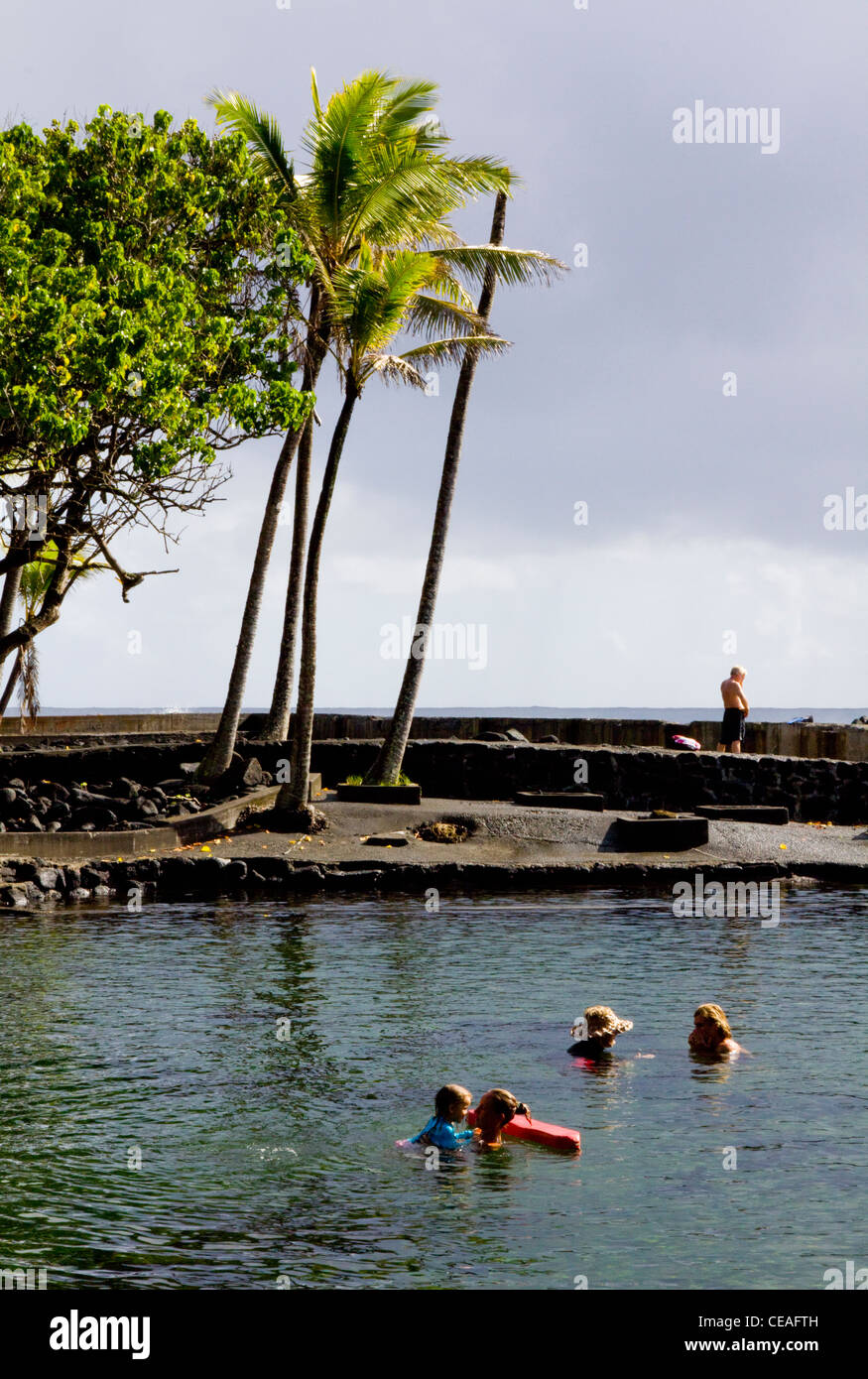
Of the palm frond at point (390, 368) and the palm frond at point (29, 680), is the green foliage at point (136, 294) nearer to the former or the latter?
the palm frond at point (390, 368)

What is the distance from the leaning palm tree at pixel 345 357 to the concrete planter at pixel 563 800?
5245 mm

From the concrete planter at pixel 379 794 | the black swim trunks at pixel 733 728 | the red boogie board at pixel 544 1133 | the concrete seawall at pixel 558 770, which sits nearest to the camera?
the red boogie board at pixel 544 1133

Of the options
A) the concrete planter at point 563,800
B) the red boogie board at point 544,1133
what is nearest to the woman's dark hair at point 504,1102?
the red boogie board at point 544,1133

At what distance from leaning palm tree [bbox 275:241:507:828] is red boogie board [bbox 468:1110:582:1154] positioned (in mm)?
15457

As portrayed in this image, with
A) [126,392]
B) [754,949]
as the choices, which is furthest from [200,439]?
[754,949]

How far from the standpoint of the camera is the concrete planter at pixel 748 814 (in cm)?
2759

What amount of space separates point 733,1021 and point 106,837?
12.7 meters

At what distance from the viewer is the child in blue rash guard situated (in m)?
9.82

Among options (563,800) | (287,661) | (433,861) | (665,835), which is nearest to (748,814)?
(665,835)

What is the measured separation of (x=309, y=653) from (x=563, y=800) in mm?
6547

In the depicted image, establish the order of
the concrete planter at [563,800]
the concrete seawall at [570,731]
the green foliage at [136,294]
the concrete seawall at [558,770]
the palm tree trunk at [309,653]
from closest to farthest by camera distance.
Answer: the green foliage at [136,294] → the palm tree trunk at [309,653] → the concrete planter at [563,800] → the concrete seawall at [558,770] → the concrete seawall at [570,731]

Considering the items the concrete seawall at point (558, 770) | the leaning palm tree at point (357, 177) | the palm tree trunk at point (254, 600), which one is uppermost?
the leaning palm tree at point (357, 177)

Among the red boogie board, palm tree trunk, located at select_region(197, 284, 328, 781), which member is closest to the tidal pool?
the red boogie board

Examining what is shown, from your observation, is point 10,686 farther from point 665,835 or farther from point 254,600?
point 665,835
